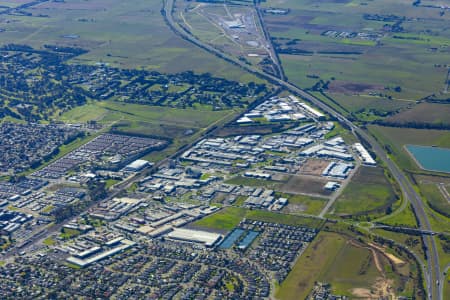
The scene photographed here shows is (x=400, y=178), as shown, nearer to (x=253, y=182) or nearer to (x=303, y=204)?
(x=303, y=204)

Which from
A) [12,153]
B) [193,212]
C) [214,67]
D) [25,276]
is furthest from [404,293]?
[214,67]

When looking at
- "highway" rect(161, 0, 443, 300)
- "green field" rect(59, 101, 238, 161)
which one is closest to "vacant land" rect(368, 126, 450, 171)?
"highway" rect(161, 0, 443, 300)

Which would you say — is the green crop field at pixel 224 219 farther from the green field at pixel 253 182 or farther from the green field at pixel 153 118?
the green field at pixel 153 118

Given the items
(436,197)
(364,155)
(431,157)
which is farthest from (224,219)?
(431,157)

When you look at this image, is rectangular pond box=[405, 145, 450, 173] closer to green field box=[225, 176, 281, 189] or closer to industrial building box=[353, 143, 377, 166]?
industrial building box=[353, 143, 377, 166]

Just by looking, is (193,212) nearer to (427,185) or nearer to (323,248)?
(323,248)

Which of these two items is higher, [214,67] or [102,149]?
[214,67]
